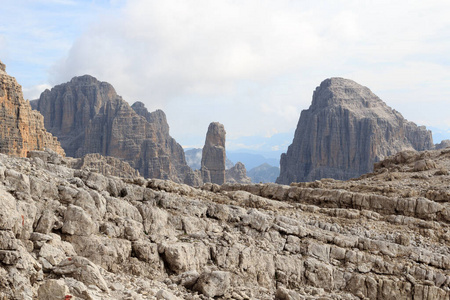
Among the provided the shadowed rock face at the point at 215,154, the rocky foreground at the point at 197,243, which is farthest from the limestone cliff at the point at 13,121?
the shadowed rock face at the point at 215,154

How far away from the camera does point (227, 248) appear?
19.0 meters

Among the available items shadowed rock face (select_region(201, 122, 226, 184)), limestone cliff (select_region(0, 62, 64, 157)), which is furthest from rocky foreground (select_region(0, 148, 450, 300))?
shadowed rock face (select_region(201, 122, 226, 184))

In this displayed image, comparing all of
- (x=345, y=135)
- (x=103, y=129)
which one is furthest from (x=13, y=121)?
(x=345, y=135)

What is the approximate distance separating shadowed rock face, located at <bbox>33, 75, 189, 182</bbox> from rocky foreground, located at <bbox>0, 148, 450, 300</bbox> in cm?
14248

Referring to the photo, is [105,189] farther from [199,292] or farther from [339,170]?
[339,170]

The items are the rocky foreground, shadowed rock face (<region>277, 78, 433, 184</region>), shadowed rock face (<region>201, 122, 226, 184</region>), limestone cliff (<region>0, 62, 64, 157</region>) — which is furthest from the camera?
shadowed rock face (<region>201, 122, 226, 184</region>)

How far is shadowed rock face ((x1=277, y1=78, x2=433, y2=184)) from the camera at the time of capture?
166 metres

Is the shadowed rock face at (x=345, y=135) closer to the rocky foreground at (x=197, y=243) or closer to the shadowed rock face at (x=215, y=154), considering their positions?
the shadowed rock face at (x=215, y=154)

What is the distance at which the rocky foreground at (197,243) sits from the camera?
523 inches

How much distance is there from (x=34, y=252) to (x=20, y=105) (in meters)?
84.8

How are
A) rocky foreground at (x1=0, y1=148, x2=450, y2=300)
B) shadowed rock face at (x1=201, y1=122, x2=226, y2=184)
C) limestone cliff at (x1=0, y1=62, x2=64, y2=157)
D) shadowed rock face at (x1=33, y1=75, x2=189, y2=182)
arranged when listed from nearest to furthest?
rocky foreground at (x1=0, y1=148, x2=450, y2=300), limestone cliff at (x1=0, y1=62, x2=64, y2=157), shadowed rock face at (x1=33, y1=75, x2=189, y2=182), shadowed rock face at (x1=201, y1=122, x2=226, y2=184)

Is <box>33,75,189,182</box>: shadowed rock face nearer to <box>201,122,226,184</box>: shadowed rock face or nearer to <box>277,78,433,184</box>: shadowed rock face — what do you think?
<box>201,122,226,184</box>: shadowed rock face

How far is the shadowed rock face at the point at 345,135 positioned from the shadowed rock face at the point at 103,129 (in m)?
54.4

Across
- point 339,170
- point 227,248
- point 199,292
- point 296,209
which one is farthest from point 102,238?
point 339,170
